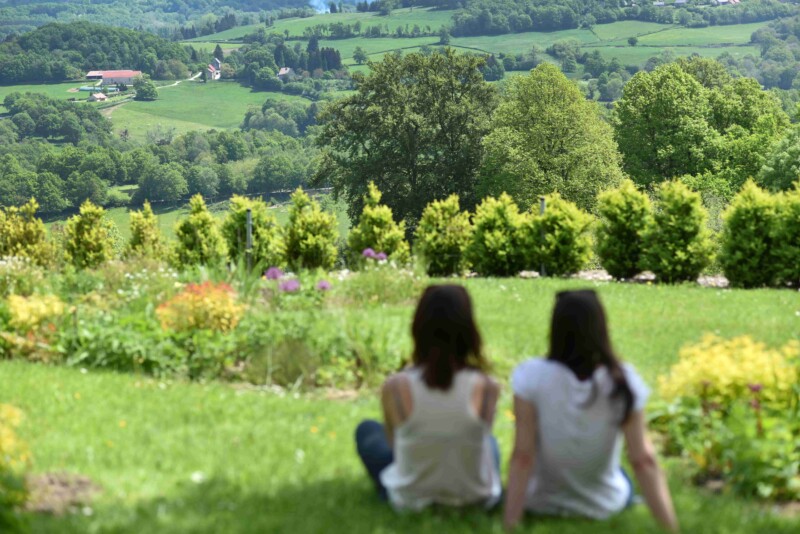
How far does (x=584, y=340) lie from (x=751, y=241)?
11.0 m

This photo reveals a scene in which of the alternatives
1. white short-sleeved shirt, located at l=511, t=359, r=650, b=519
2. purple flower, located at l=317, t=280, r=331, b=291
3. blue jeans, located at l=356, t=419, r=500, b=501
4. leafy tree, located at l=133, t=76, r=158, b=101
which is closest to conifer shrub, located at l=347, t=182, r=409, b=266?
purple flower, located at l=317, t=280, r=331, b=291

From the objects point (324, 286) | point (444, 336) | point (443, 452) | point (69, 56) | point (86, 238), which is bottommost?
point (69, 56)

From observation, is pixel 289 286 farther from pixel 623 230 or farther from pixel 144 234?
pixel 144 234

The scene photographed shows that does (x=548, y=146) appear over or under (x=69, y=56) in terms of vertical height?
over

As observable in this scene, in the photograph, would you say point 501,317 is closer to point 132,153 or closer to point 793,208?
point 793,208

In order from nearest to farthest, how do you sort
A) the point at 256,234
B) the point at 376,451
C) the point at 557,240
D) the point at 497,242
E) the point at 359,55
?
1. the point at 376,451
2. the point at 557,240
3. the point at 497,242
4. the point at 256,234
5. the point at 359,55

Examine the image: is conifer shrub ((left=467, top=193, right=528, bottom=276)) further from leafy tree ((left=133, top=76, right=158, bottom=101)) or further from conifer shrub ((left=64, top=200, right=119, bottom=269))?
leafy tree ((left=133, top=76, right=158, bottom=101))

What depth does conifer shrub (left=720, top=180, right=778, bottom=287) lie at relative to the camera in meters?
14.0

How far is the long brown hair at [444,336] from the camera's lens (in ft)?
13.3

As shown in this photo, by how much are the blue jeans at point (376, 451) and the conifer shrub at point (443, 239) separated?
10679mm

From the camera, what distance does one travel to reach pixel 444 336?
13.5 feet

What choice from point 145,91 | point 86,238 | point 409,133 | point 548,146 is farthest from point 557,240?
point 145,91

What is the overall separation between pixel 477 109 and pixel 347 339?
107ft

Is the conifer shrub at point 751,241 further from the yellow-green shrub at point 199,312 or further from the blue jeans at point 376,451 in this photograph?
the blue jeans at point 376,451
